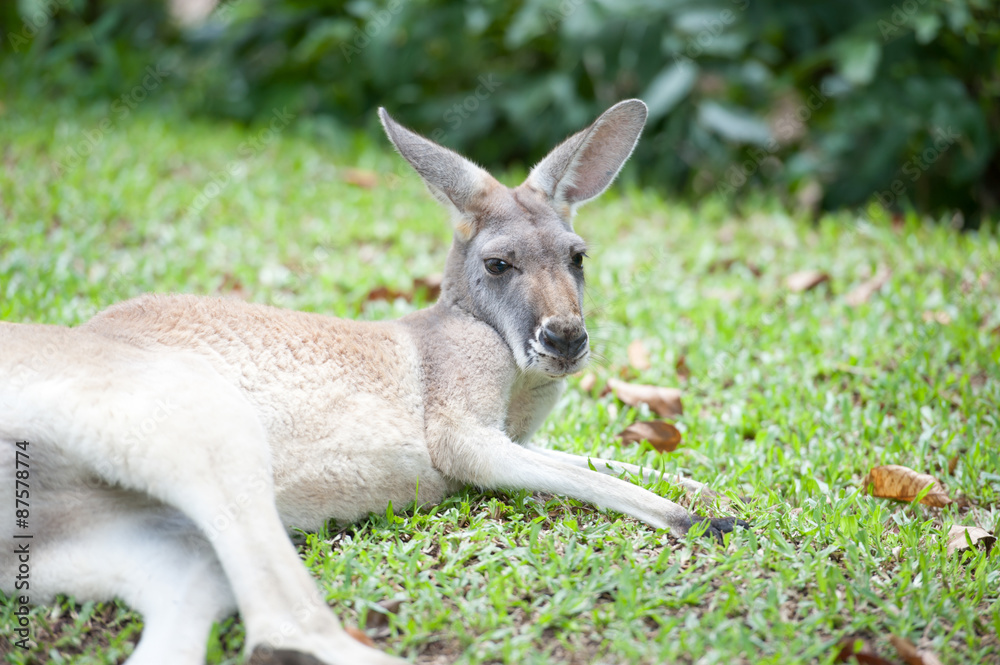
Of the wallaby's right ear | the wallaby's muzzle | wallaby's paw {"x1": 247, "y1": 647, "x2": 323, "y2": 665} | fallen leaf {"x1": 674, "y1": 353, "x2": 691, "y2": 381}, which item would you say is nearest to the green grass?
fallen leaf {"x1": 674, "y1": 353, "x2": 691, "y2": 381}

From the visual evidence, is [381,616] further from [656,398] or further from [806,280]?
[806,280]

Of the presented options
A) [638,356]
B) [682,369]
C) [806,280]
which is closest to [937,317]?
[806,280]

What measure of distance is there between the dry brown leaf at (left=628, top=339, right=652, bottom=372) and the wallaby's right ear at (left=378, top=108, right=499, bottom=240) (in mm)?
A: 1518

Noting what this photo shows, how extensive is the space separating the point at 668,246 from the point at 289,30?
421 cm

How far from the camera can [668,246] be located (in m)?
6.29

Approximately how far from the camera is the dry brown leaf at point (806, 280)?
5672 mm

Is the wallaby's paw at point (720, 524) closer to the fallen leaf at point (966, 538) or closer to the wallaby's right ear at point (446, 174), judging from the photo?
the fallen leaf at point (966, 538)

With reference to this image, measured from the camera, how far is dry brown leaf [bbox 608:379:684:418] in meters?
4.39

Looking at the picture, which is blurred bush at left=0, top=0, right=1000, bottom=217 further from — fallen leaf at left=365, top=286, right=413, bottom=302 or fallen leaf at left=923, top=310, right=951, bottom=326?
fallen leaf at left=365, top=286, right=413, bottom=302

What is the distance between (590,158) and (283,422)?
69.2 inches

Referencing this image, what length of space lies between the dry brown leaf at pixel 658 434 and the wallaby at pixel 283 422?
0.55 m

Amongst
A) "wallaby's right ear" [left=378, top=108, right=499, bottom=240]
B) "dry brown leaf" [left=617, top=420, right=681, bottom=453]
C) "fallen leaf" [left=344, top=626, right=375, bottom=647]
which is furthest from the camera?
"dry brown leaf" [left=617, top=420, right=681, bottom=453]

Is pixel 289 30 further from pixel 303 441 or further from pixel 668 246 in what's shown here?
pixel 303 441

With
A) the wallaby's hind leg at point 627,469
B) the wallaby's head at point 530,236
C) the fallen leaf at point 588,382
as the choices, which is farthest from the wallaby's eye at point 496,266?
the fallen leaf at point 588,382
